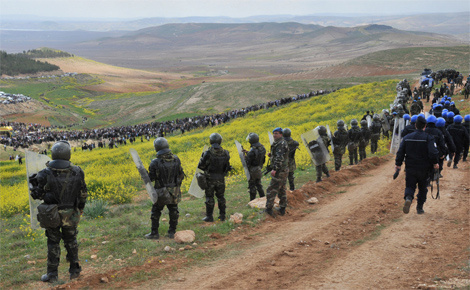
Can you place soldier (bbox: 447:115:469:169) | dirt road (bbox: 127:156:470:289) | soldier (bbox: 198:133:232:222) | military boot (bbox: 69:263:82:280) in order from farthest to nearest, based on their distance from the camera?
1. soldier (bbox: 447:115:469:169)
2. soldier (bbox: 198:133:232:222)
3. military boot (bbox: 69:263:82:280)
4. dirt road (bbox: 127:156:470:289)

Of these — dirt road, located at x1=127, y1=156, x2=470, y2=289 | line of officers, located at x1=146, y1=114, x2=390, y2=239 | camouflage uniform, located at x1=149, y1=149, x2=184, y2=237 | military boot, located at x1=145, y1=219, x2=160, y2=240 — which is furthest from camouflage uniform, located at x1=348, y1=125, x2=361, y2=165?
military boot, located at x1=145, y1=219, x2=160, y2=240

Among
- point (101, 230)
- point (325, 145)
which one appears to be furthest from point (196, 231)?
point (325, 145)

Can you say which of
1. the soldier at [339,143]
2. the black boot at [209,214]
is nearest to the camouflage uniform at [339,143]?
the soldier at [339,143]

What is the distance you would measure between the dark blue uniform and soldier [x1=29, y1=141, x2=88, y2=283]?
6353 mm

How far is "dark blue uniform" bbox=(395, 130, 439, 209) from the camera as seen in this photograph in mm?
8594

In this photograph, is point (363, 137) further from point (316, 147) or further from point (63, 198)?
point (63, 198)

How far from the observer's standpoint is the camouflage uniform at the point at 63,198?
6621mm

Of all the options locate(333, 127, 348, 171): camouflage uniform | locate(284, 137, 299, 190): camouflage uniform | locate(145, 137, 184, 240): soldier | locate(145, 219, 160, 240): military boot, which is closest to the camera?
locate(145, 137, 184, 240): soldier

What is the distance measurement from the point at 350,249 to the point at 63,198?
4905mm

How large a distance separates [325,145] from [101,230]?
7743 millimetres

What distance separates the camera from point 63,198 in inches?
265

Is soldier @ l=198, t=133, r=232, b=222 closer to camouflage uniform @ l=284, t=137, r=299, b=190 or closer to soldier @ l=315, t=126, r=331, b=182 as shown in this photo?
camouflage uniform @ l=284, t=137, r=299, b=190

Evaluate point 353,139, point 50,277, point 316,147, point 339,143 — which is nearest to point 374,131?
point 353,139

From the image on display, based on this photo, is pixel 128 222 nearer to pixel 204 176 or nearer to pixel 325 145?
pixel 204 176
